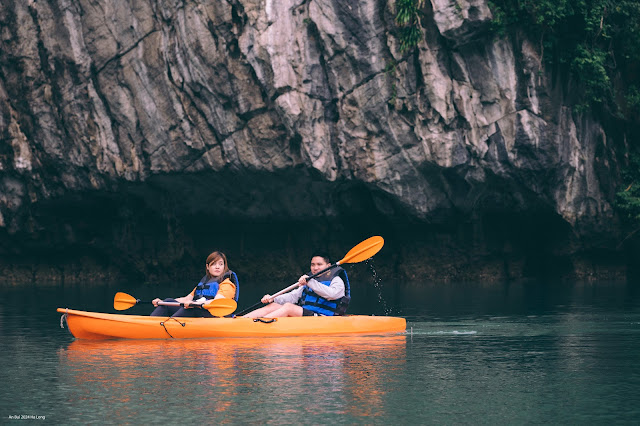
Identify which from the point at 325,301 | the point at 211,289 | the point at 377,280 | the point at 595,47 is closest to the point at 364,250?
the point at 325,301

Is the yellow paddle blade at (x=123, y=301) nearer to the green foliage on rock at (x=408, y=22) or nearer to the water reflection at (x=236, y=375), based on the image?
the water reflection at (x=236, y=375)

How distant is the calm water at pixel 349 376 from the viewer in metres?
6.97

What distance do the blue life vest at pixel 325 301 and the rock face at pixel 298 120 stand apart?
39.5ft

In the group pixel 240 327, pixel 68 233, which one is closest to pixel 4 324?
pixel 240 327

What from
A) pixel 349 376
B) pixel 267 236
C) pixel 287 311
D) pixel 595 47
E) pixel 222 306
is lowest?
pixel 349 376

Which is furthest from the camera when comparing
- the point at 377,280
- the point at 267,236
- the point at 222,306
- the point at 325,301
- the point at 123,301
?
the point at 267,236

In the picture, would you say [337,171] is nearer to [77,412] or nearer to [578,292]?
[578,292]

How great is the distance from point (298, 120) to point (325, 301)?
40.5 feet

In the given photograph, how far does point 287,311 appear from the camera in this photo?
41.4ft

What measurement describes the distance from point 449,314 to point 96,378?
827cm

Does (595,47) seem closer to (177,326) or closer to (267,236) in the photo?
(267,236)

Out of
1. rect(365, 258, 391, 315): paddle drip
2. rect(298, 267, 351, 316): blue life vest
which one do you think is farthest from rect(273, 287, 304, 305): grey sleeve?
rect(365, 258, 391, 315): paddle drip

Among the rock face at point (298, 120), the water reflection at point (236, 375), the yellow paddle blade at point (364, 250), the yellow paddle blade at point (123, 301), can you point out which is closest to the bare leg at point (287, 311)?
the water reflection at point (236, 375)

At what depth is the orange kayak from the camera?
11867 mm
